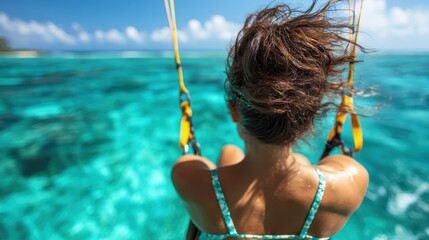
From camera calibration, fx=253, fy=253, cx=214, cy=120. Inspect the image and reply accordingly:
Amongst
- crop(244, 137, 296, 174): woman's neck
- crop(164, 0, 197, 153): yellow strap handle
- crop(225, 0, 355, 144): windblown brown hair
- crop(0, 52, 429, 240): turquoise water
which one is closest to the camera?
crop(225, 0, 355, 144): windblown brown hair

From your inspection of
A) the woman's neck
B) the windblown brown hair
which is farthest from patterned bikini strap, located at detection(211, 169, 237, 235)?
the windblown brown hair

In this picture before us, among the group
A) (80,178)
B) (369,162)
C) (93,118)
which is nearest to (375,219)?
(369,162)

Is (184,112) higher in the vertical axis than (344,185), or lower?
higher

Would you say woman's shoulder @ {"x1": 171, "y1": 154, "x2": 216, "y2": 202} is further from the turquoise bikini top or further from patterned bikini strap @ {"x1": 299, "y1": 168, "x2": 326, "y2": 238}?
patterned bikini strap @ {"x1": 299, "y1": 168, "x2": 326, "y2": 238}

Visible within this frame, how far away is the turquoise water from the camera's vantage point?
2.42 meters

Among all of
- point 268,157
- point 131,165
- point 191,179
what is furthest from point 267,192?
point 131,165

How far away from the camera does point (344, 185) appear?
1.13 m

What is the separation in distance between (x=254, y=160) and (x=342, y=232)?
1802 mm

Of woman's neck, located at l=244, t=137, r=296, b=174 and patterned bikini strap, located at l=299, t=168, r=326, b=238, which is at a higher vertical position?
woman's neck, located at l=244, t=137, r=296, b=174

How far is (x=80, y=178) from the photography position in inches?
126

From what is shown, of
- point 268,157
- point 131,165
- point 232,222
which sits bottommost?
point 131,165

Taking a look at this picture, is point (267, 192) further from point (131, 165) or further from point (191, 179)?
point (131, 165)

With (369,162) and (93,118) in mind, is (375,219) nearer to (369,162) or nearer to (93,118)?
(369,162)

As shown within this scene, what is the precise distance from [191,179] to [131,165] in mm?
2738
